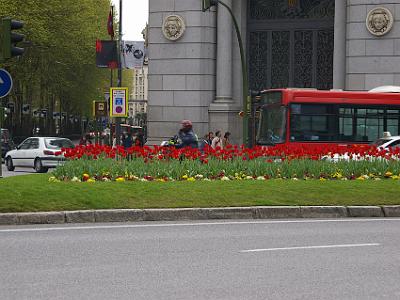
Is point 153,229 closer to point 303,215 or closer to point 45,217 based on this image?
point 45,217

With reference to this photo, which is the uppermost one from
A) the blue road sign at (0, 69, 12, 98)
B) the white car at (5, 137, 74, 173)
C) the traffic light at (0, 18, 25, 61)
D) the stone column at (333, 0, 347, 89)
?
the stone column at (333, 0, 347, 89)

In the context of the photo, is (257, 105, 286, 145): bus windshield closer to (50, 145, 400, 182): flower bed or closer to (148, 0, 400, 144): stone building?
(50, 145, 400, 182): flower bed

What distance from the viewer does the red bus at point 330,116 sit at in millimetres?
28422

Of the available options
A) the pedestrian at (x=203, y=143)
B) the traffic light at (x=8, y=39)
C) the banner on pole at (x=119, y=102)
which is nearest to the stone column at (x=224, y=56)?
the pedestrian at (x=203, y=143)

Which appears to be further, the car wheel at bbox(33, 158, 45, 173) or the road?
the car wheel at bbox(33, 158, 45, 173)

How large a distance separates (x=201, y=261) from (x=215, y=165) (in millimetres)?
9146

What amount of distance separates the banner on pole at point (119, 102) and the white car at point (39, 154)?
6.09 metres

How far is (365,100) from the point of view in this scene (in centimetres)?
2889

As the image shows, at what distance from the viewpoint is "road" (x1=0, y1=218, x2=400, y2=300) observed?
7.68 m

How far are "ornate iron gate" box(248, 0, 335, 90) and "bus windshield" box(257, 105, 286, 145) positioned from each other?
11.5 meters

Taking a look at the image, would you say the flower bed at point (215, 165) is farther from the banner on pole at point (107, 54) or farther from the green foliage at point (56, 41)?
the green foliage at point (56, 41)

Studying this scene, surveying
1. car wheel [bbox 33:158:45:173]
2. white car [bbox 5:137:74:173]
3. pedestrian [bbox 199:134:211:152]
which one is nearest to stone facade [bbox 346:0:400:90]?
pedestrian [bbox 199:134:211:152]

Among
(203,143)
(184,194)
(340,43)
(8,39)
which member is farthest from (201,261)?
(340,43)

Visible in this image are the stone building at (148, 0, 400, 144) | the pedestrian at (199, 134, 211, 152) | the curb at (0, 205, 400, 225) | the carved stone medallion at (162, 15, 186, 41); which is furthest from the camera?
the carved stone medallion at (162, 15, 186, 41)
